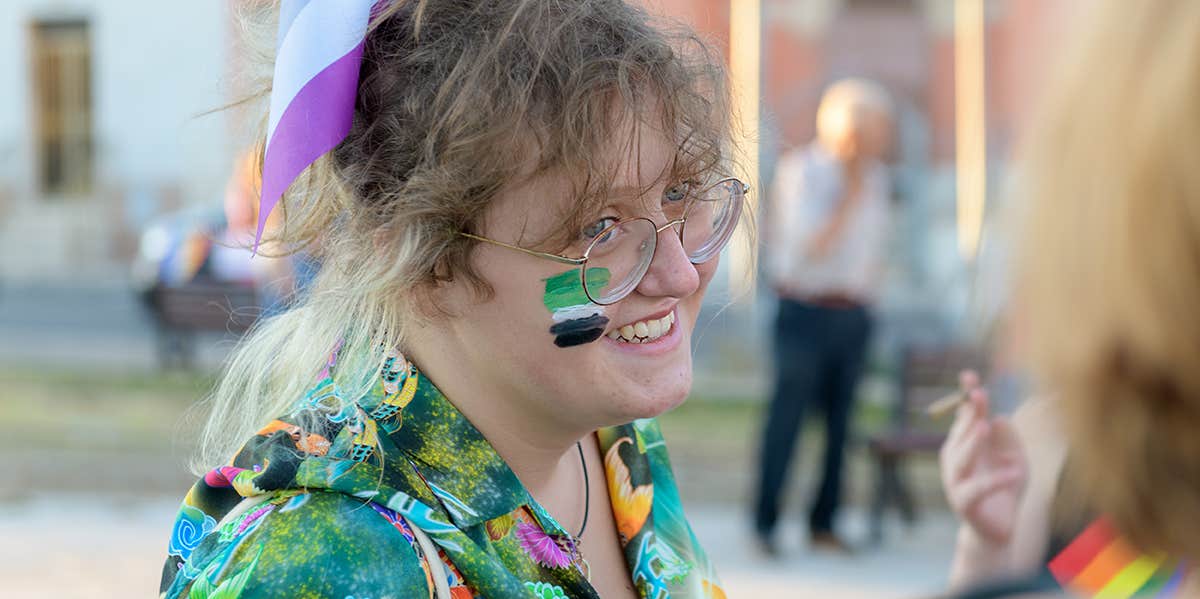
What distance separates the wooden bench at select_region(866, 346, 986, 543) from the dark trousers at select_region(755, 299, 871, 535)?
1.25 ft

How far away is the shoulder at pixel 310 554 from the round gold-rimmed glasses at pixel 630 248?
368 mm

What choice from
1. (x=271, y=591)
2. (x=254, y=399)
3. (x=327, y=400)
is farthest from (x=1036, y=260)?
(x=254, y=399)

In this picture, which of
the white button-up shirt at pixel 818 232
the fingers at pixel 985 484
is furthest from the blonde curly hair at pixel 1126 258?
the white button-up shirt at pixel 818 232

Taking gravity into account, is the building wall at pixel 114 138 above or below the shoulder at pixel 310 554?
above

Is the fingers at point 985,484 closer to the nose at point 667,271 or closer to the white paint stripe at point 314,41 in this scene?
the nose at point 667,271

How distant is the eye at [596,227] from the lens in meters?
1.56

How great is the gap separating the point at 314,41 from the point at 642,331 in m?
0.51

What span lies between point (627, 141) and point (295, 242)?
1.51 feet

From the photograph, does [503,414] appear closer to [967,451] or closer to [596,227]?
[596,227]

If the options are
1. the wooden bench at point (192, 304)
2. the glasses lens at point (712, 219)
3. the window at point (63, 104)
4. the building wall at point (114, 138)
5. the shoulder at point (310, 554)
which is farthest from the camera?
the window at point (63, 104)

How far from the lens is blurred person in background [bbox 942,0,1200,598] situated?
76 cm

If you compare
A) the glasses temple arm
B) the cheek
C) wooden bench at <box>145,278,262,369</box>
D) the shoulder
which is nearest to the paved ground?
wooden bench at <box>145,278,262,369</box>

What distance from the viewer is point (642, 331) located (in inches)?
64.1

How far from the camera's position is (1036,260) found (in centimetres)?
80
